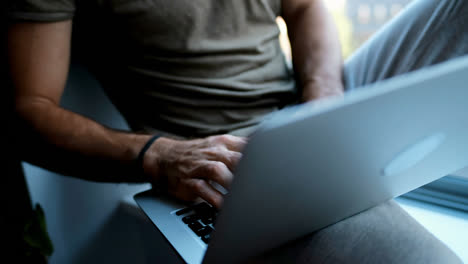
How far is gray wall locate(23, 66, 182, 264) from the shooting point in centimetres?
108

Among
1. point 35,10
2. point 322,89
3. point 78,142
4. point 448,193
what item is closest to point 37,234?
point 78,142

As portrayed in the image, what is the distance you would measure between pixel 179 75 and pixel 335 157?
2.06ft

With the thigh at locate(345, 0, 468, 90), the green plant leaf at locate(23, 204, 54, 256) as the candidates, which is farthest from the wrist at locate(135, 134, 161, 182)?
the thigh at locate(345, 0, 468, 90)

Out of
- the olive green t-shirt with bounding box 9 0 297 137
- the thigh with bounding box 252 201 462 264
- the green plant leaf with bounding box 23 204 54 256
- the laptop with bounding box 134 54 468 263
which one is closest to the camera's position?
the laptop with bounding box 134 54 468 263

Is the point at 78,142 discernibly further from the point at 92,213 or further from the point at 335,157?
the point at 335,157

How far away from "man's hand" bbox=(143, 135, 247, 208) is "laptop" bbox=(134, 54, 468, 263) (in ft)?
0.34

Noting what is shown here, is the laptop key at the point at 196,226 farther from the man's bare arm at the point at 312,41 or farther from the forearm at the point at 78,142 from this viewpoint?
the man's bare arm at the point at 312,41

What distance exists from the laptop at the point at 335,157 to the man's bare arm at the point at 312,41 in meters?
0.56

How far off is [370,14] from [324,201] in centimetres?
173

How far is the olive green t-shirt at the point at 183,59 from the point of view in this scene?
0.86 m

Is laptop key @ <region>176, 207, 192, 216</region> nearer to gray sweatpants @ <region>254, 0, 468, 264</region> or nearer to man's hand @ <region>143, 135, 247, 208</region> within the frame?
man's hand @ <region>143, 135, 247, 208</region>

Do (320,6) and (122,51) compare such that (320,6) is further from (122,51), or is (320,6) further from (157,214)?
(157,214)

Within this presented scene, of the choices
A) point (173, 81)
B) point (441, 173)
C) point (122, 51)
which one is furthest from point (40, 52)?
point (441, 173)

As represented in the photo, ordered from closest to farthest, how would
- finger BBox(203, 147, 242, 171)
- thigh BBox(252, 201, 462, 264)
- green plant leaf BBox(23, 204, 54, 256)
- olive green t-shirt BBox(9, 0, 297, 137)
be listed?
thigh BBox(252, 201, 462, 264), finger BBox(203, 147, 242, 171), olive green t-shirt BBox(9, 0, 297, 137), green plant leaf BBox(23, 204, 54, 256)
